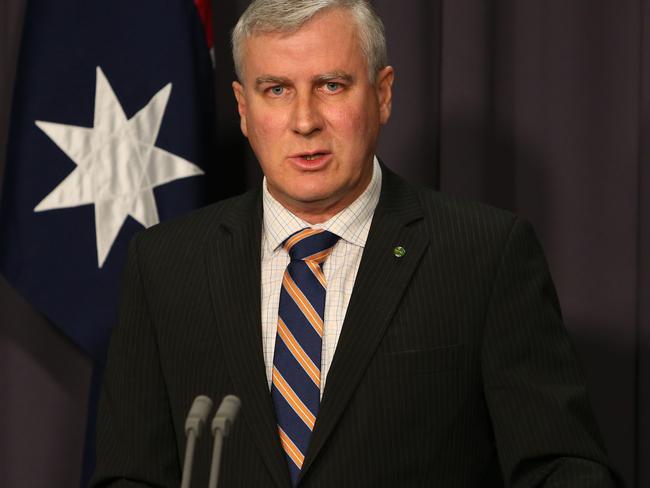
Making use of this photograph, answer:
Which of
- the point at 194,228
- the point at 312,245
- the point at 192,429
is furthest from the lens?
the point at 194,228

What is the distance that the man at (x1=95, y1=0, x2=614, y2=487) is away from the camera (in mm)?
1758

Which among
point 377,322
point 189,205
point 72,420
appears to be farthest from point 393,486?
point 72,420

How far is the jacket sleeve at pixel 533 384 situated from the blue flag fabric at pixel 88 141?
0.94 meters

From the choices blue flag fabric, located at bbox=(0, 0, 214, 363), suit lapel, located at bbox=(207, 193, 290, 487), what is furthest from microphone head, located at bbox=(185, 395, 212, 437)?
blue flag fabric, located at bbox=(0, 0, 214, 363)

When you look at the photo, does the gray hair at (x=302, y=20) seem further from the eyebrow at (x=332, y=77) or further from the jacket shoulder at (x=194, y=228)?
the jacket shoulder at (x=194, y=228)

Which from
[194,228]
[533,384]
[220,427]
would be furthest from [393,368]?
[220,427]

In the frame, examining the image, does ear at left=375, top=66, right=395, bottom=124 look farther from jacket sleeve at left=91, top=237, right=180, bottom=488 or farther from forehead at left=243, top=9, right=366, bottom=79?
jacket sleeve at left=91, top=237, right=180, bottom=488

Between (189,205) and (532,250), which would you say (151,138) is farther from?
(532,250)

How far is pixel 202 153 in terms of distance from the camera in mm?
2463

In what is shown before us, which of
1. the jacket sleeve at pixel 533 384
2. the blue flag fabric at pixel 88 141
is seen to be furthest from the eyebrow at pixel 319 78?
the blue flag fabric at pixel 88 141

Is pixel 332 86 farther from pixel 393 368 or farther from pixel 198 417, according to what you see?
pixel 198 417

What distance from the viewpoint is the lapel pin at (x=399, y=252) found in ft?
6.05

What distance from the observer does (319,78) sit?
180 cm

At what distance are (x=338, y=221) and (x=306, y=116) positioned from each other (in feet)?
0.70
